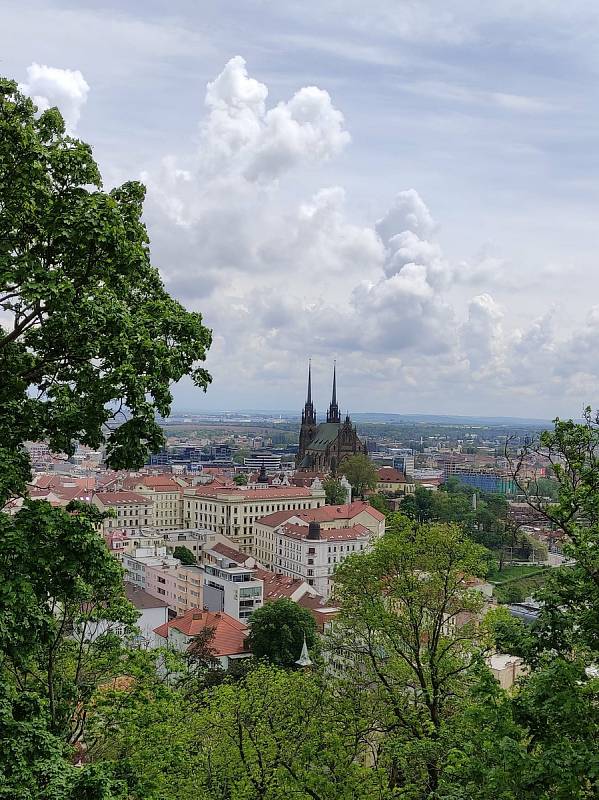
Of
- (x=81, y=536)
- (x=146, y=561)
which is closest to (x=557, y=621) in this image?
(x=81, y=536)

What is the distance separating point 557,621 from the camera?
387 inches

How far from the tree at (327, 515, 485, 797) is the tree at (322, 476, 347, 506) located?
85135 millimetres

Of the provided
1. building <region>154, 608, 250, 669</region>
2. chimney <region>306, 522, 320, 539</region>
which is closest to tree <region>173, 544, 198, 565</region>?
chimney <region>306, 522, 320, 539</region>

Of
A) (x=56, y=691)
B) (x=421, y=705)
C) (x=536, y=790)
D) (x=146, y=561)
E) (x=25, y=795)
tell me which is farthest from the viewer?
(x=146, y=561)

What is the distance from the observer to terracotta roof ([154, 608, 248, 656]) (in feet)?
135

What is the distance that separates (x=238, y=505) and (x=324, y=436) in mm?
54459

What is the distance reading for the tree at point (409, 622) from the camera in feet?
51.2

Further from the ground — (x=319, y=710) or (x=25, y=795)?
(x=25, y=795)

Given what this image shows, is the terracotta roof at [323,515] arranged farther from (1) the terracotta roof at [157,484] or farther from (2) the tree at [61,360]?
(2) the tree at [61,360]

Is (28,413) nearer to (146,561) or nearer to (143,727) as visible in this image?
(143,727)

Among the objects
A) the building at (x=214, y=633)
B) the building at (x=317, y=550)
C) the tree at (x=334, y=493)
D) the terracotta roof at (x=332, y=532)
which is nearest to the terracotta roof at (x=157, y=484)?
the tree at (x=334, y=493)

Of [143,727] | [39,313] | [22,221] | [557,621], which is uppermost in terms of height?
[22,221]

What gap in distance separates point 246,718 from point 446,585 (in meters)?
5.30

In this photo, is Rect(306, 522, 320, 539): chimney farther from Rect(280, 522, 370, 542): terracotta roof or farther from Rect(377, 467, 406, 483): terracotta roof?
Rect(377, 467, 406, 483): terracotta roof
